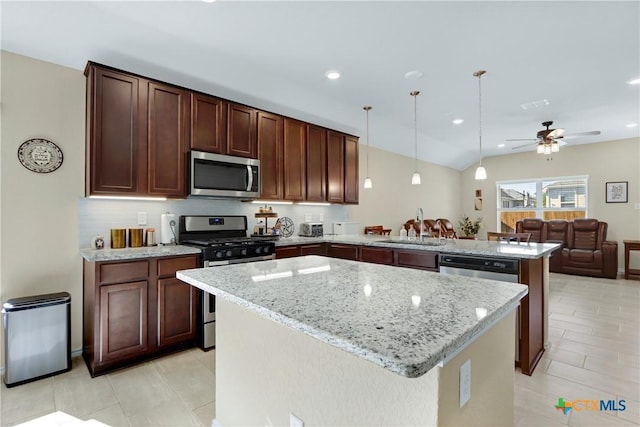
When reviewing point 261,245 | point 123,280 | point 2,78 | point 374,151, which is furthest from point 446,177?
point 2,78

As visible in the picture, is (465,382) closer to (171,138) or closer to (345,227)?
(171,138)

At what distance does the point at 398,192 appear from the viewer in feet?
21.0

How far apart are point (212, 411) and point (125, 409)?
56cm

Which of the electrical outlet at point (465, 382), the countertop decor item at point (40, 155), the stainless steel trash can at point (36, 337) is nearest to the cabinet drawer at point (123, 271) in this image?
the stainless steel trash can at point (36, 337)

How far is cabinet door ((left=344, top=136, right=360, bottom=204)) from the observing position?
4.74 m

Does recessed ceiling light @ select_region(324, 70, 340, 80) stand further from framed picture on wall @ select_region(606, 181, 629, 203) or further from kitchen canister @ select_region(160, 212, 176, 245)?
framed picture on wall @ select_region(606, 181, 629, 203)

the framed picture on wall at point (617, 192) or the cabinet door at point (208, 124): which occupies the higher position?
the cabinet door at point (208, 124)

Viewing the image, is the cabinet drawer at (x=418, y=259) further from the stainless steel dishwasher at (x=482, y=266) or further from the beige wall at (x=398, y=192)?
the beige wall at (x=398, y=192)

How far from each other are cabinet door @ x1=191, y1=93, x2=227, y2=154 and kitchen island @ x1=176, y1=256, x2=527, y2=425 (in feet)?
6.51

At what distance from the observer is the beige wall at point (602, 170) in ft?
20.1

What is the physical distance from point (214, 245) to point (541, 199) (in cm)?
776

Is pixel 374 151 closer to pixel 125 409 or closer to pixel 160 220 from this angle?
pixel 160 220

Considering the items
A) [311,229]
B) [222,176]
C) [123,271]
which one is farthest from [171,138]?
[311,229]

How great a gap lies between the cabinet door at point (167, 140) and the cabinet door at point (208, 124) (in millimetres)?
87
